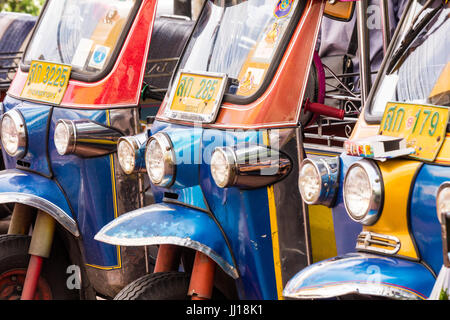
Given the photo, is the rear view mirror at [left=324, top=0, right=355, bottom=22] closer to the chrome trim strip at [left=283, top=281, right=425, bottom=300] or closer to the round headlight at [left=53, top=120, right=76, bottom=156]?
the round headlight at [left=53, top=120, right=76, bottom=156]

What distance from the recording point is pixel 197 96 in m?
3.57

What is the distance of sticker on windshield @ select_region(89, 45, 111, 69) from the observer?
4207 mm

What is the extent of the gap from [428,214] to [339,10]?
4.83 feet

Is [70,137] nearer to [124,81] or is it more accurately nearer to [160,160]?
[124,81]

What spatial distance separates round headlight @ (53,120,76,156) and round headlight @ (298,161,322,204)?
1465mm

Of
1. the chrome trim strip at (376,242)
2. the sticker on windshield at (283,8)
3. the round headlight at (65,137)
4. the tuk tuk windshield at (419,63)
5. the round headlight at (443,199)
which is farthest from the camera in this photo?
the round headlight at (65,137)

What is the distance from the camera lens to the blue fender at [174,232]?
10.5 ft

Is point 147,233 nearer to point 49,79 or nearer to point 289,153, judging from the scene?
point 289,153

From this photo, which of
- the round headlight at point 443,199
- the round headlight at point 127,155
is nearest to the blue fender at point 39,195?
the round headlight at point 127,155

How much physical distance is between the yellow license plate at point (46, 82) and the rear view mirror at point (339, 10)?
1.47m

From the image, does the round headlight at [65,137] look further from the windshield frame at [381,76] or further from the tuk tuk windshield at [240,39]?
the windshield frame at [381,76]

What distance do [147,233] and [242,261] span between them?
1.37 ft

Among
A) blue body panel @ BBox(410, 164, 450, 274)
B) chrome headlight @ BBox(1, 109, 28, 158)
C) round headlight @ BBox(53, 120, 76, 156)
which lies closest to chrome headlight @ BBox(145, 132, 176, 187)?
A: round headlight @ BBox(53, 120, 76, 156)

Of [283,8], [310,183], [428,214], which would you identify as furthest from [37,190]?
[428,214]
